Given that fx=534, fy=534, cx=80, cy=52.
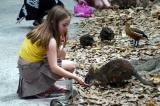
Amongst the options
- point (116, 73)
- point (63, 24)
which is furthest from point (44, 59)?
point (116, 73)

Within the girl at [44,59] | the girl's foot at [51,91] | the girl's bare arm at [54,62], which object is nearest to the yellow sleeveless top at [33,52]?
the girl at [44,59]

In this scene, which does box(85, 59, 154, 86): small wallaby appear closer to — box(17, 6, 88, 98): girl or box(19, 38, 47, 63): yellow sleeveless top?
box(17, 6, 88, 98): girl

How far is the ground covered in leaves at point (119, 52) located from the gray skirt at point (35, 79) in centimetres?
37

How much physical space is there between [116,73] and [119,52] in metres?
2.45

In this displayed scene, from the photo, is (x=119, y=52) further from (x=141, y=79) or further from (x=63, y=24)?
(x=63, y=24)

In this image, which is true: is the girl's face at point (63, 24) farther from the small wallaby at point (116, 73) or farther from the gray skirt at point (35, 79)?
the small wallaby at point (116, 73)

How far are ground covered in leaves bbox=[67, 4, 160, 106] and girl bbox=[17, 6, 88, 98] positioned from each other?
316 mm

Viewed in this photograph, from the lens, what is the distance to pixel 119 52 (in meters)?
8.10

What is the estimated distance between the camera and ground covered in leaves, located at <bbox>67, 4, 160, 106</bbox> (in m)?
5.46

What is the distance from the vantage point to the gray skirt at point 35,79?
19.3ft

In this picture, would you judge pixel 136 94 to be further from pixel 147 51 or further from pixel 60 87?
pixel 147 51

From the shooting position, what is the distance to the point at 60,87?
20.0ft

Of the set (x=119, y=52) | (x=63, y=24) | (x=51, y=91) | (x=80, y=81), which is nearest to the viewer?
(x=80, y=81)

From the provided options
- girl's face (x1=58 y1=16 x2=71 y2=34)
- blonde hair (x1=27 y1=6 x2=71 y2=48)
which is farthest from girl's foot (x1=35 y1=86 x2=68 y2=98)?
girl's face (x1=58 y1=16 x2=71 y2=34)
